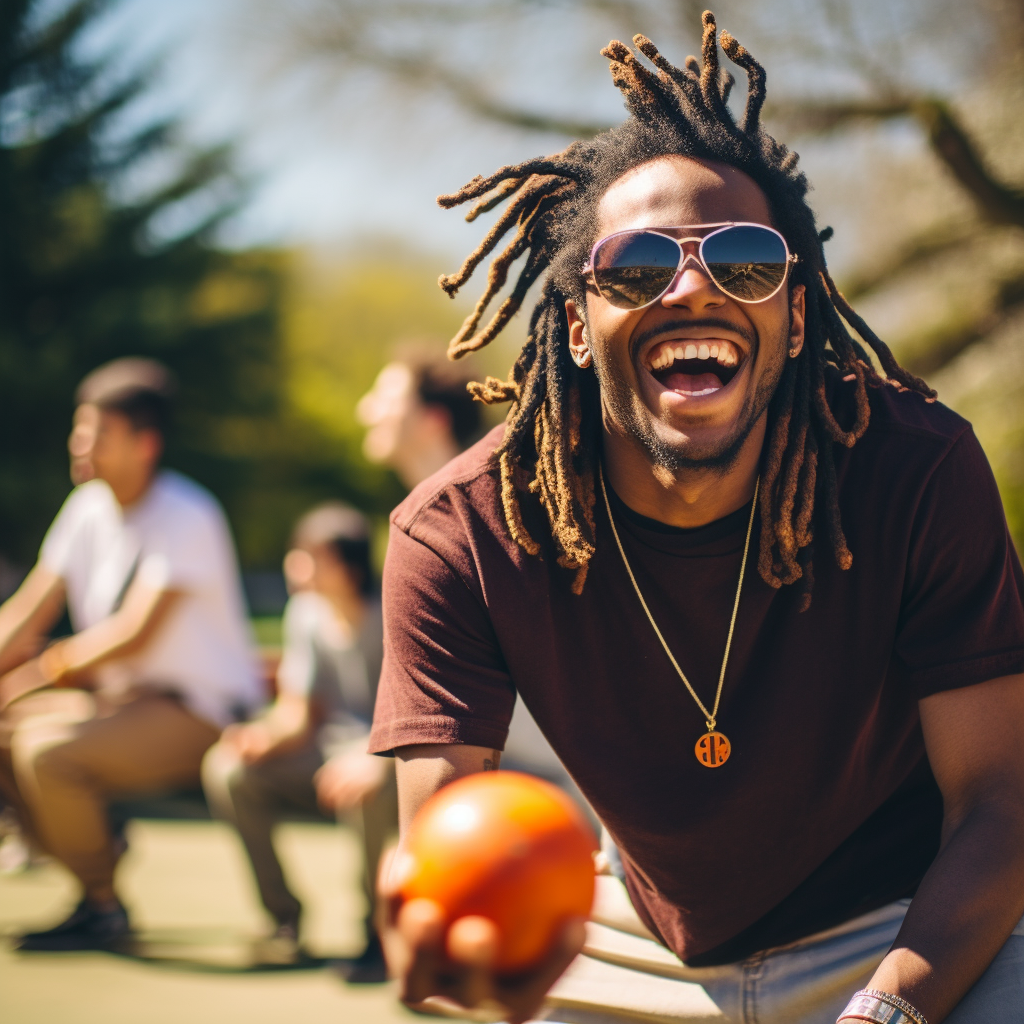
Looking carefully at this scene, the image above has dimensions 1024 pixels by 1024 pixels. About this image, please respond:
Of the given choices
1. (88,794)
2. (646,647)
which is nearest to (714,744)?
(646,647)

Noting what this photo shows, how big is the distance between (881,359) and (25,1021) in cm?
347

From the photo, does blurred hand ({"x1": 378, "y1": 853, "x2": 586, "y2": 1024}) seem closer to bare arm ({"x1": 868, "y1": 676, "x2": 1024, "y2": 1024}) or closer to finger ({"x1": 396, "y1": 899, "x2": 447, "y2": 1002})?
finger ({"x1": 396, "y1": 899, "x2": 447, "y2": 1002})

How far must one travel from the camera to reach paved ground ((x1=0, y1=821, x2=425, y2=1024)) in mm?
4152

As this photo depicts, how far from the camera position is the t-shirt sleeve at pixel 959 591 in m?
2.19

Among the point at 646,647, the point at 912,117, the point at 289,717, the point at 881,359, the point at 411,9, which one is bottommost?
the point at 289,717

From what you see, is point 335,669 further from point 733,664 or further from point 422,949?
point 422,949

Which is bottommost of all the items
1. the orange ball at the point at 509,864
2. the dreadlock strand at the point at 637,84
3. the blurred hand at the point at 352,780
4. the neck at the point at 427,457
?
the blurred hand at the point at 352,780

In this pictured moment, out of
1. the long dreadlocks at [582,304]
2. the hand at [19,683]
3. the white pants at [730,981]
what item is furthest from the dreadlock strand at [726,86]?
the hand at [19,683]

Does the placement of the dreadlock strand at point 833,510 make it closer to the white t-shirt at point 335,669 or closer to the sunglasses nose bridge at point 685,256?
the sunglasses nose bridge at point 685,256

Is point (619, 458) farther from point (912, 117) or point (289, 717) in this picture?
point (912, 117)

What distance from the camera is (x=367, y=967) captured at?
448cm

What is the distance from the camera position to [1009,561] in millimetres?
2281

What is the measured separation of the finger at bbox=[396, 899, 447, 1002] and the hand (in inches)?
172

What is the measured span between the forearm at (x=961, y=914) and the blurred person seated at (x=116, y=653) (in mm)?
3709
